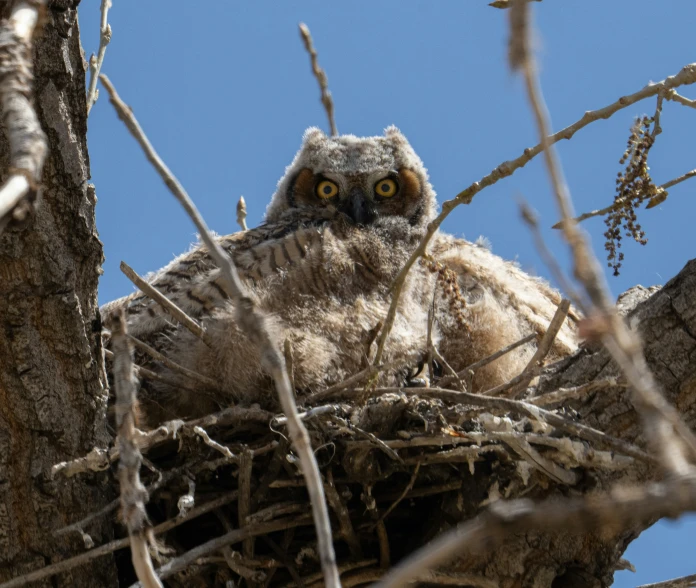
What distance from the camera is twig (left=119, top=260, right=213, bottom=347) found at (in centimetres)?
285

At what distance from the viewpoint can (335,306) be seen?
340 cm

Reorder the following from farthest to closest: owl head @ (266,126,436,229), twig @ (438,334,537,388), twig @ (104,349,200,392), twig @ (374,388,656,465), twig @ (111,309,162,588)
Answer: owl head @ (266,126,436,229) → twig @ (104,349,200,392) → twig @ (438,334,537,388) → twig @ (374,388,656,465) → twig @ (111,309,162,588)

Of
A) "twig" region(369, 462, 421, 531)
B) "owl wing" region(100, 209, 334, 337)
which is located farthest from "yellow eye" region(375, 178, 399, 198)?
"twig" region(369, 462, 421, 531)

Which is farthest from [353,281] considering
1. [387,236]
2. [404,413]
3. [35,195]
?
[35,195]

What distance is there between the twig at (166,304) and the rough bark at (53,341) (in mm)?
298

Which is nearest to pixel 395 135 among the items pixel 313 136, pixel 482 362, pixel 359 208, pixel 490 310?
pixel 313 136

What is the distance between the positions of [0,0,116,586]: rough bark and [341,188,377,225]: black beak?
5.99 feet

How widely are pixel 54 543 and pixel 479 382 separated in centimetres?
162

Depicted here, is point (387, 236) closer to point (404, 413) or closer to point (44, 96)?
point (404, 413)

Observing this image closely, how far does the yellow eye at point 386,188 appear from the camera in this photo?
4582 mm

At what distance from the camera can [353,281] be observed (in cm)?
356

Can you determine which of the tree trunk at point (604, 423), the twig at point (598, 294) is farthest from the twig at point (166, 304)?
the twig at point (598, 294)

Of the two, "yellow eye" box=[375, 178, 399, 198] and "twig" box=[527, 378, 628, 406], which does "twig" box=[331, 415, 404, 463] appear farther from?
"yellow eye" box=[375, 178, 399, 198]

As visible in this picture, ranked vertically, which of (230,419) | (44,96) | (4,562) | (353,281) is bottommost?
(4,562)
